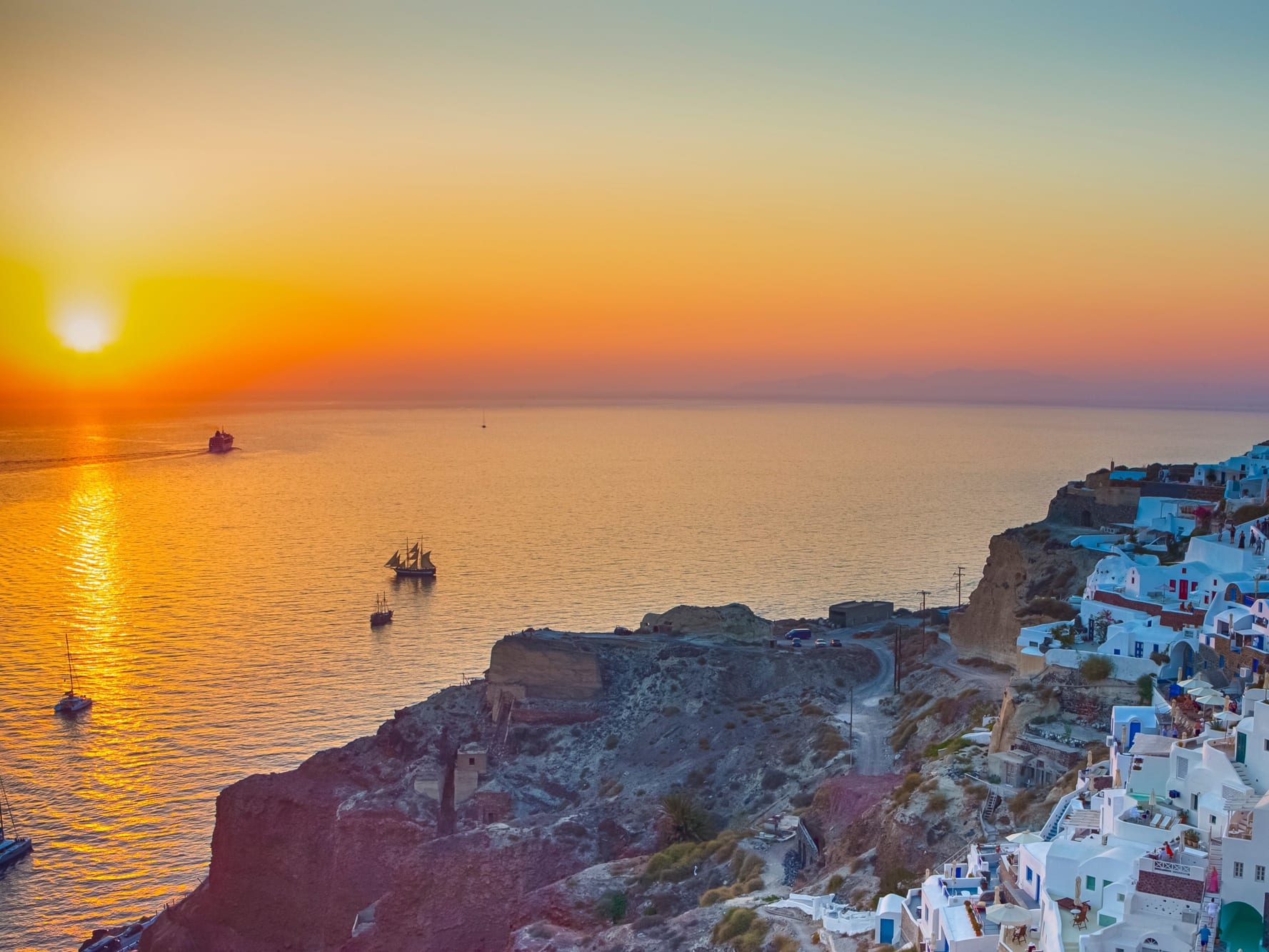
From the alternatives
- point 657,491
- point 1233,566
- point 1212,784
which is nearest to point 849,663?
point 1233,566

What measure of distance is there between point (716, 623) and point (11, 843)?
31.0 metres

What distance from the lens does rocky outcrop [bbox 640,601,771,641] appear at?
56.4 m

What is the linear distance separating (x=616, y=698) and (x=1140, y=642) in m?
23.0

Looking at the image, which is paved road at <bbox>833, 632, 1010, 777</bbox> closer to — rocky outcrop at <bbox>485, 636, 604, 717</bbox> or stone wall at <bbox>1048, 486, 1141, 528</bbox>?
stone wall at <bbox>1048, 486, 1141, 528</bbox>

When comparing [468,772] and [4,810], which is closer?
[468,772]

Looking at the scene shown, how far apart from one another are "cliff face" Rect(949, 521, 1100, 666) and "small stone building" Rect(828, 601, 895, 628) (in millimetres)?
11336

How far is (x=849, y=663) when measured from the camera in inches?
2044

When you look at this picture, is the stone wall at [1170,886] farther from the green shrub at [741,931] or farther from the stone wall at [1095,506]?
the stone wall at [1095,506]

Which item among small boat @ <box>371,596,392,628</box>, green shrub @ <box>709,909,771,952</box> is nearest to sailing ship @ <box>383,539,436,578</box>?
small boat @ <box>371,596,392,628</box>

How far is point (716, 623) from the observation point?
56906mm

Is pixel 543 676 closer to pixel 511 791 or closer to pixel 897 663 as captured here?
pixel 511 791

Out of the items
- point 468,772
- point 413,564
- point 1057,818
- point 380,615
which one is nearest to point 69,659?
point 380,615

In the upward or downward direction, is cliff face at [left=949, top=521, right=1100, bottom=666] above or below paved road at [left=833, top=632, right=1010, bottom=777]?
above

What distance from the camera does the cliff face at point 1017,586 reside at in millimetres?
43156
